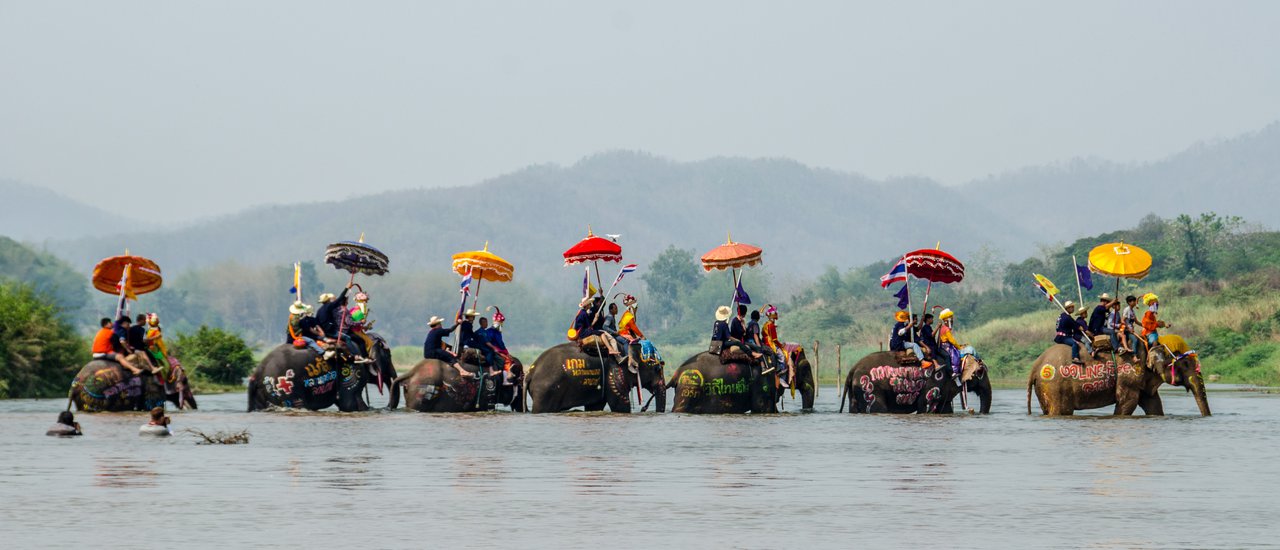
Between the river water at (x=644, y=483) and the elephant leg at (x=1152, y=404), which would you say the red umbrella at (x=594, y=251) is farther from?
the elephant leg at (x=1152, y=404)

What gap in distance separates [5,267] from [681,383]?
11770 cm

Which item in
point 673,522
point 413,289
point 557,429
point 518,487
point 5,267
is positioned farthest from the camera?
point 413,289

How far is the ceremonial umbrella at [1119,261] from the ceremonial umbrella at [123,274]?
19895mm

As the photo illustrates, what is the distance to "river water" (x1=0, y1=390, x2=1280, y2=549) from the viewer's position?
1814cm

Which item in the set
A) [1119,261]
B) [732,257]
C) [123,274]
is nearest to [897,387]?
[732,257]

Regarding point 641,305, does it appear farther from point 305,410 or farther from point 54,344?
point 305,410

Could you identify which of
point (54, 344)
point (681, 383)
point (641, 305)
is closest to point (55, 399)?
point (54, 344)

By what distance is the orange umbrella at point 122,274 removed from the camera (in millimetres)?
40875

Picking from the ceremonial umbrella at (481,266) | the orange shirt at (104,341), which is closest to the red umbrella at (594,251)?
the ceremonial umbrella at (481,266)

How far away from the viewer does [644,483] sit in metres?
23.2

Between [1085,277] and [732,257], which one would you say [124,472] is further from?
[1085,277]

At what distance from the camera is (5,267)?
144375 millimetres

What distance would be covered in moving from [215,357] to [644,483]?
127 ft

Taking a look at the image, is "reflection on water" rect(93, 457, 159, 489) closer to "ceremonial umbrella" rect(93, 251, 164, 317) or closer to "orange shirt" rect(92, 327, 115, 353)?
"orange shirt" rect(92, 327, 115, 353)
